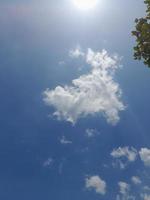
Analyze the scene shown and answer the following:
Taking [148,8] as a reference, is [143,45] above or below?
below

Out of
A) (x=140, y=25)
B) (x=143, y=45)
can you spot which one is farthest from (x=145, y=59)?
(x=140, y=25)

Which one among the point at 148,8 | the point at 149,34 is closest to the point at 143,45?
the point at 149,34

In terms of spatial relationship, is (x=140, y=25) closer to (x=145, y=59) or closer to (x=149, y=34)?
(x=149, y=34)

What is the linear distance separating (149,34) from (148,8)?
1.80 m

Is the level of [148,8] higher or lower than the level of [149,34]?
higher

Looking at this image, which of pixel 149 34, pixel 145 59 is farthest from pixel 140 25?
pixel 145 59

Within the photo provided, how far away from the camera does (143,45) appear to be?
62.5 ft

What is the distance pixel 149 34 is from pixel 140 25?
2.75 feet

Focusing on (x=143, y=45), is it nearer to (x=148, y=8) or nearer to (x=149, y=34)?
(x=149, y=34)

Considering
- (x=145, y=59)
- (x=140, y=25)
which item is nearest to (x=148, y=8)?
(x=140, y=25)

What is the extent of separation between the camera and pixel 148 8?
1894 centimetres

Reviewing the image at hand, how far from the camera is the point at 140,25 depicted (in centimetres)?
1877

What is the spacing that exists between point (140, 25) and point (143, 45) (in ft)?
4.22

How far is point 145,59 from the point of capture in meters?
19.3
